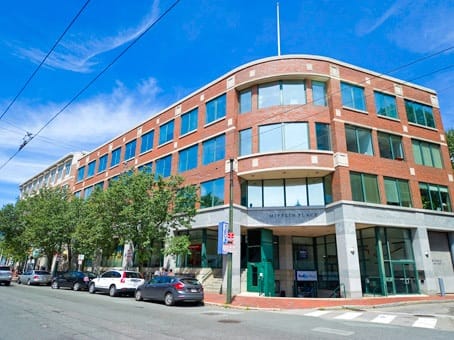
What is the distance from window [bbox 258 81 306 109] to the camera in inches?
955

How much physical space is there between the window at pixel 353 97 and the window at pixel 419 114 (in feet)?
16.0

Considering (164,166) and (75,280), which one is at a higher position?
(164,166)

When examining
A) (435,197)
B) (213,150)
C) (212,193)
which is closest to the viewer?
(212,193)

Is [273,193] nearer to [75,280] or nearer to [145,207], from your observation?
[145,207]

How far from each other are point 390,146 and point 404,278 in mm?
9611

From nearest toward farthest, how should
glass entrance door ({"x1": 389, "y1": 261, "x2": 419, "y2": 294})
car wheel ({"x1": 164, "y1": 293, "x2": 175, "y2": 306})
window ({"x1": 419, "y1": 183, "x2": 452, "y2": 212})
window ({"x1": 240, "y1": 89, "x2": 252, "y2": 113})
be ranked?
car wheel ({"x1": 164, "y1": 293, "x2": 175, "y2": 306}) < glass entrance door ({"x1": 389, "y1": 261, "x2": 419, "y2": 294}) < window ({"x1": 419, "y1": 183, "x2": 452, "y2": 212}) < window ({"x1": 240, "y1": 89, "x2": 252, "y2": 113})

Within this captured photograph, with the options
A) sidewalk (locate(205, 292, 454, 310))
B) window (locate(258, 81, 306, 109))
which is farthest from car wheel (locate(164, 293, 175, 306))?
window (locate(258, 81, 306, 109))

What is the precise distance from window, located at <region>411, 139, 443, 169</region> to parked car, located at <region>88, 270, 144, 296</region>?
22.7 metres

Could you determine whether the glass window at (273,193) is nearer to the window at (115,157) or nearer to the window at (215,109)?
the window at (215,109)

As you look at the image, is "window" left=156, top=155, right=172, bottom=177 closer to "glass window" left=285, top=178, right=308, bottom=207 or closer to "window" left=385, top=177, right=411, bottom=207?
"glass window" left=285, top=178, right=308, bottom=207

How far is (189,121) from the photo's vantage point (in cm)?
3019

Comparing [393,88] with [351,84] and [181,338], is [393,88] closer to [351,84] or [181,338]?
[351,84]

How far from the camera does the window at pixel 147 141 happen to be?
3444cm

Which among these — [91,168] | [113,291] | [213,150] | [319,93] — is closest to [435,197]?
[319,93]
